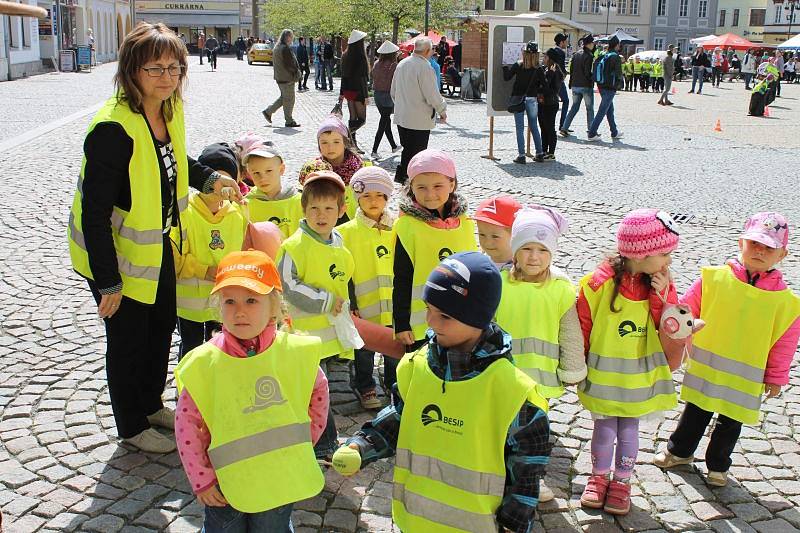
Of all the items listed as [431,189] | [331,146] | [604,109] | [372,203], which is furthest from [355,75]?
[431,189]

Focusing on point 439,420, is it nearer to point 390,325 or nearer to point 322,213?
point 322,213

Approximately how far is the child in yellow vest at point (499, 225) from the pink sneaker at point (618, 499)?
1.11m

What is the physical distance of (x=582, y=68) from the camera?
15.8 meters

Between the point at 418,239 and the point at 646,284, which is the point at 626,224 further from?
the point at 418,239

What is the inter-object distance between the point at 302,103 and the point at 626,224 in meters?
20.9

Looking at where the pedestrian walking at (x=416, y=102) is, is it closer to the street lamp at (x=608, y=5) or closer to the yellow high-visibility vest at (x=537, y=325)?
the yellow high-visibility vest at (x=537, y=325)

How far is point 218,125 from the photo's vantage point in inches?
671

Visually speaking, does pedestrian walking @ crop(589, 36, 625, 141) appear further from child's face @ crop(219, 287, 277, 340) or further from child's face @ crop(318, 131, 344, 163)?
child's face @ crop(219, 287, 277, 340)

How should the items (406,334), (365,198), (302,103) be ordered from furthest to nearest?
(302,103) < (365,198) < (406,334)

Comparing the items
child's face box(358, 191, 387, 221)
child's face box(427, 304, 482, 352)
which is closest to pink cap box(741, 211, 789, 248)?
child's face box(427, 304, 482, 352)

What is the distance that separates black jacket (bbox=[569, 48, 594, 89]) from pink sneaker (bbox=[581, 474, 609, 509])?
13.1 meters

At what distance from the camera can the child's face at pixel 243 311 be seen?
2750 millimetres

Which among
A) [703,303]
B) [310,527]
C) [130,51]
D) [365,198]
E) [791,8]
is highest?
[791,8]

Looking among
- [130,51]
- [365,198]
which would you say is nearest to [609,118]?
[365,198]
